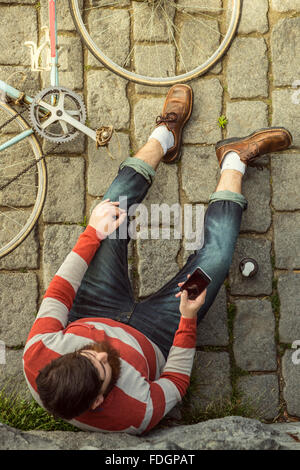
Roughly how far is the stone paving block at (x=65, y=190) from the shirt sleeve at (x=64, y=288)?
67cm

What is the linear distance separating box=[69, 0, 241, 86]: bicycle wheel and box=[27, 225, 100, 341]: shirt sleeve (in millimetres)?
1631

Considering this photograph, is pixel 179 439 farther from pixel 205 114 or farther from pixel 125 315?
pixel 205 114

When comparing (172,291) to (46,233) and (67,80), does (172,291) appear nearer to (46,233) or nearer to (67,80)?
(46,233)

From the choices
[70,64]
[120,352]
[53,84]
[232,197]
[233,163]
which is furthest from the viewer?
[70,64]

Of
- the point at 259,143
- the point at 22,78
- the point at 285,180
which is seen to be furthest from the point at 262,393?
the point at 22,78

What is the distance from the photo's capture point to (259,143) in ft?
12.3

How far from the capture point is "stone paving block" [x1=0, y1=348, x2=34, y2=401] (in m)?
3.75

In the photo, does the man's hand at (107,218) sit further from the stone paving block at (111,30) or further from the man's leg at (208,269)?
the stone paving block at (111,30)

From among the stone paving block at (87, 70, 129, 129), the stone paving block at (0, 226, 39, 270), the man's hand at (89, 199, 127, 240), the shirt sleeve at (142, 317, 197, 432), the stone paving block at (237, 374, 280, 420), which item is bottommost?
the stone paving block at (237, 374, 280, 420)

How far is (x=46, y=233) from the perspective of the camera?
12.8 feet

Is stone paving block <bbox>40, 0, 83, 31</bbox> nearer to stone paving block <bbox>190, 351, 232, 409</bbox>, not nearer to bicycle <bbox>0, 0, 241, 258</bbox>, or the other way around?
bicycle <bbox>0, 0, 241, 258</bbox>

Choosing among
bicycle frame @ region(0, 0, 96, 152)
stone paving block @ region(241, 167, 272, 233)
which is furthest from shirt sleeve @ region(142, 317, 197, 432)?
bicycle frame @ region(0, 0, 96, 152)

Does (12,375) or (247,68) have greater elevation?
(247,68)

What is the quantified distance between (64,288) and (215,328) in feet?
4.39
